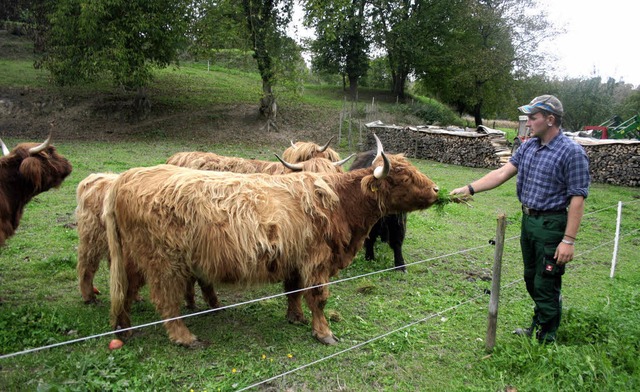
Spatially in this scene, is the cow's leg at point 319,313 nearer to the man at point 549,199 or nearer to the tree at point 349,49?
the man at point 549,199

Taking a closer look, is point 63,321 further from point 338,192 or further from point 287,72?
point 287,72

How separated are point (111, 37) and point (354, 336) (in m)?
16.9

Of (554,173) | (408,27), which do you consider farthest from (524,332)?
(408,27)

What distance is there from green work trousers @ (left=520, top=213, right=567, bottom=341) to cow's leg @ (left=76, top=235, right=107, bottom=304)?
4.21m

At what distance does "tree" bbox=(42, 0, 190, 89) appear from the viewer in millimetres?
16438

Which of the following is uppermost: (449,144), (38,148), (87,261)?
(449,144)

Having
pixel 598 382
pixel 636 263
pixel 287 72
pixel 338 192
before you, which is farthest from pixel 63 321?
pixel 287 72

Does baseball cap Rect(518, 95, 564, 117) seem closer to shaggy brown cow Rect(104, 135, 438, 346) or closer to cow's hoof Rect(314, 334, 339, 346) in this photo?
shaggy brown cow Rect(104, 135, 438, 346)

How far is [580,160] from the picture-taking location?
331 centimetres

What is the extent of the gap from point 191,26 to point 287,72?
479 cm

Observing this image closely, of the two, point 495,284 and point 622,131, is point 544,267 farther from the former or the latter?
point 622,131

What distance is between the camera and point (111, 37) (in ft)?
54.1

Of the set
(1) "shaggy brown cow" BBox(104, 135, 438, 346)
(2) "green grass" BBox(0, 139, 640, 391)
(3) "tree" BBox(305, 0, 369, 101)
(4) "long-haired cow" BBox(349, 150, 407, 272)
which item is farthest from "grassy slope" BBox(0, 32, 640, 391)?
(3) "tree" BBox(305, 0, 369, 101)

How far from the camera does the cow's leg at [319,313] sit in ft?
13.1
